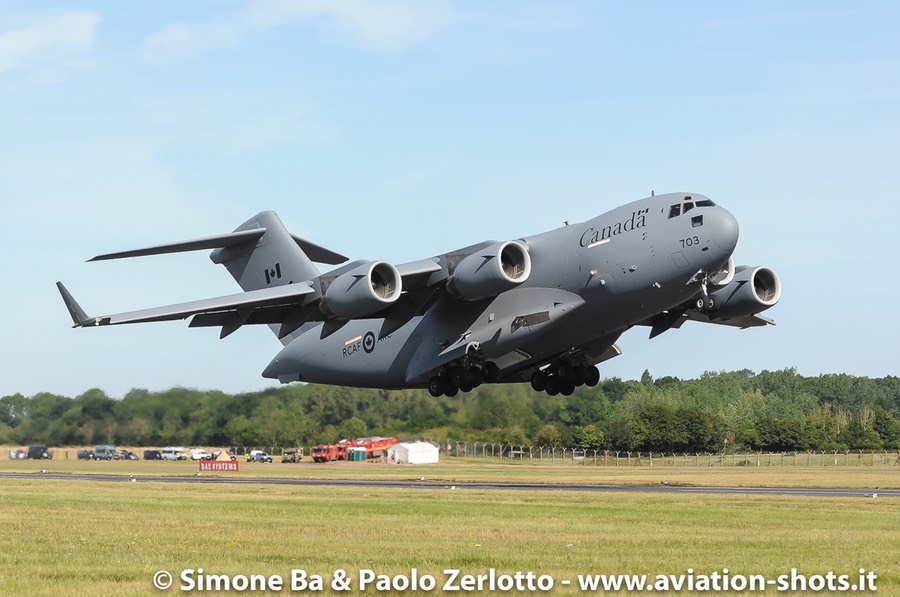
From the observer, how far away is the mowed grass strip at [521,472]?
131 feet

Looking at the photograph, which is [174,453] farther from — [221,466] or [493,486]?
[493,486]

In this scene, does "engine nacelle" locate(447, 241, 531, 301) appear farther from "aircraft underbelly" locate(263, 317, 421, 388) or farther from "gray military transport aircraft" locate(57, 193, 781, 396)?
"aircraft underbelly" locate(263, 317, 421, 388)

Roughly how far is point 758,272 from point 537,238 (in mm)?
4963

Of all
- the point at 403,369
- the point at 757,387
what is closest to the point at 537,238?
the point at 403,369

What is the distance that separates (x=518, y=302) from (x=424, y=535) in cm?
586

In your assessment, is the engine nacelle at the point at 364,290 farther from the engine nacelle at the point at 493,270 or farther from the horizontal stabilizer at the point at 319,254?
the horizontal stabilizer at the point at 319,254

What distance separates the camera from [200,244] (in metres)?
28.3

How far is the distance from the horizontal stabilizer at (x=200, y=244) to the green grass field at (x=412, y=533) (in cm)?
556

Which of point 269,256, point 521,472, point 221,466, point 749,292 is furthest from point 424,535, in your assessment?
point 221,466

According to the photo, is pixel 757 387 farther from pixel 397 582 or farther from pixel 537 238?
pixel 397 582

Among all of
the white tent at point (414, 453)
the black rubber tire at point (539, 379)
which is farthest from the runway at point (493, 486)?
the white tent at point (414, 453)

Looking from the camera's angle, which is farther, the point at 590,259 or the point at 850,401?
the point at 850,401

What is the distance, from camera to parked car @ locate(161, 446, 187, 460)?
161ft

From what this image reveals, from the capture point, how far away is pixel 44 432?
158 ft
